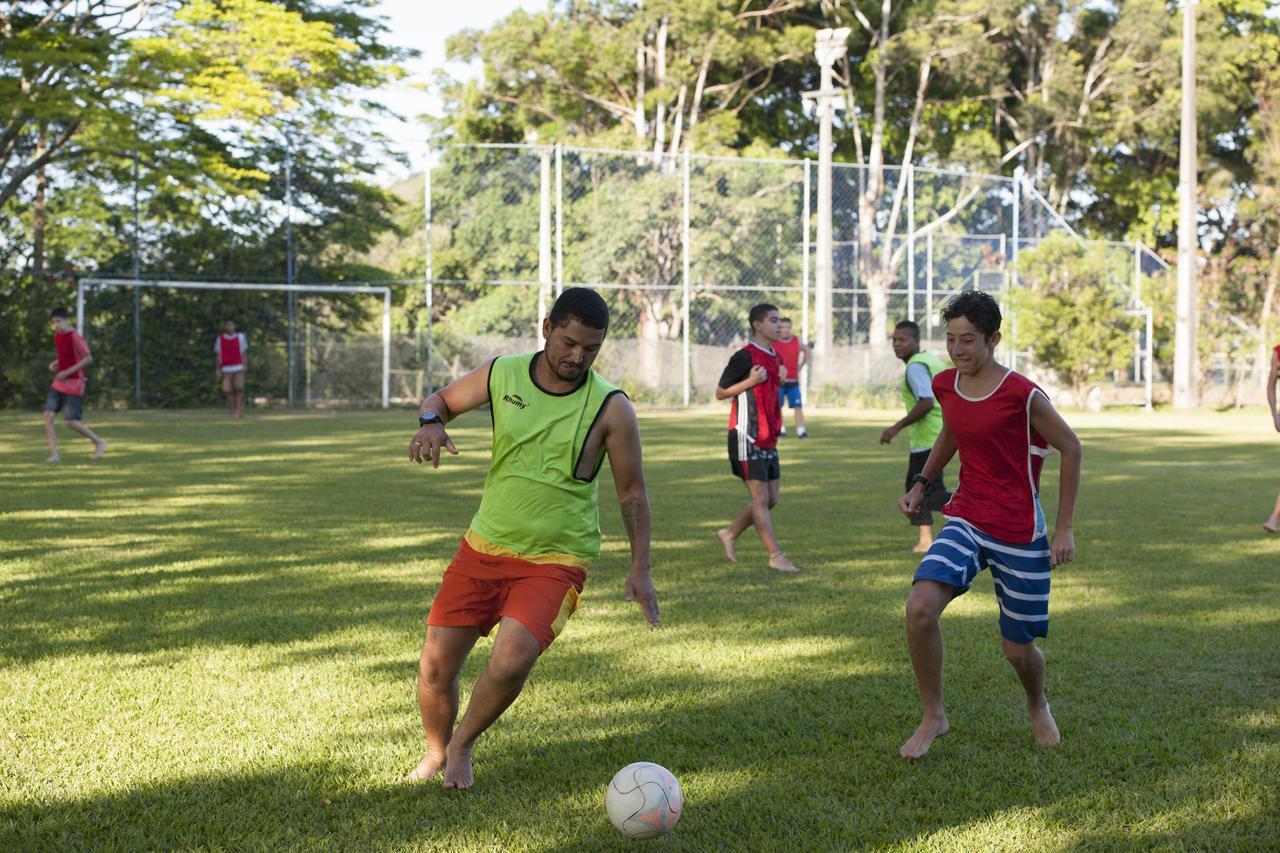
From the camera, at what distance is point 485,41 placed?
1626 inches

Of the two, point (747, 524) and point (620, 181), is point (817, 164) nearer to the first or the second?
point (620, 181)

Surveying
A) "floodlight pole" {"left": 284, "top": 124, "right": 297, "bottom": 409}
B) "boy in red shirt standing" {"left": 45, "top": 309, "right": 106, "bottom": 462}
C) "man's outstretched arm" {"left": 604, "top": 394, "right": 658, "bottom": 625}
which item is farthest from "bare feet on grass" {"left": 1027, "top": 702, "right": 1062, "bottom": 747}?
"floodlight pole" {"left": 284, "top": 124, "right": 297, "bottom": 409}

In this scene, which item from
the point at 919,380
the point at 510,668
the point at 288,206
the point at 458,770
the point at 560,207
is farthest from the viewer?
the point at 560,207

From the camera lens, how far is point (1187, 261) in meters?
31.9

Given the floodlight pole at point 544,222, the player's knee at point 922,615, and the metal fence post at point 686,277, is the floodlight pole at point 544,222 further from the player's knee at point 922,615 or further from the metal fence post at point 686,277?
the player's knee at point 922,615

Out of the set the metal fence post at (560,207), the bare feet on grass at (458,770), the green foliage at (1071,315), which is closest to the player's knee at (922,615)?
the bare feet on grass at (458,770)

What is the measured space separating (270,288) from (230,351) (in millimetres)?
4147

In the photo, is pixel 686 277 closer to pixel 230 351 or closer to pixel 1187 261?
pixel 230 351

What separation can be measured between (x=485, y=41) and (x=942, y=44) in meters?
14.0

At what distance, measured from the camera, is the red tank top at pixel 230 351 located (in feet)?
79.7

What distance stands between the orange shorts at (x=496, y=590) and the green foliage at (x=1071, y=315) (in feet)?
92.7

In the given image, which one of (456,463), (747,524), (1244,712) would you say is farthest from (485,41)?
(1244,712)

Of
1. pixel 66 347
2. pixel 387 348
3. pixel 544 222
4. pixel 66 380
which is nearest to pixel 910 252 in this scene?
pixel 544 222

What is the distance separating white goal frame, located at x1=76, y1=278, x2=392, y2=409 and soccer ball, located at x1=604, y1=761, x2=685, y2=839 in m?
24.6
